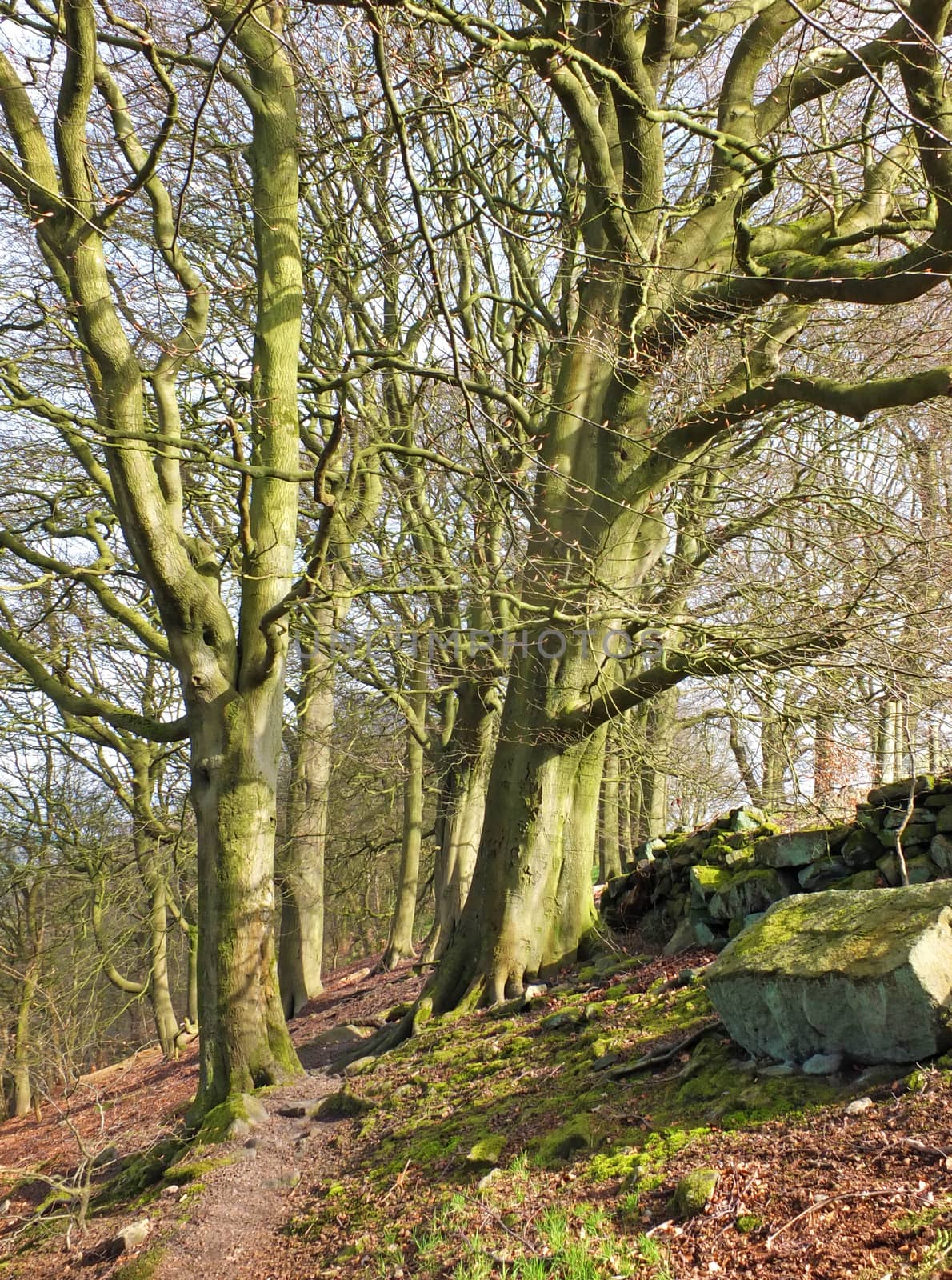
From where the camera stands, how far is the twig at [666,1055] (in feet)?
16.4

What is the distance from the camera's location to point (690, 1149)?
3896 millimetres

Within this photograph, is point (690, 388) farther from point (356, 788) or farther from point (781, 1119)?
point (356, 788)

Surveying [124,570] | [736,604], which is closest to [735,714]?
[736,604]

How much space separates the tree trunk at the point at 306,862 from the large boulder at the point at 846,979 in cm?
861

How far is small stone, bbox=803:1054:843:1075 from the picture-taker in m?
4.09

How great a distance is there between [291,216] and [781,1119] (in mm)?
7206

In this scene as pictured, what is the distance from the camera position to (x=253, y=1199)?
5.35 meters

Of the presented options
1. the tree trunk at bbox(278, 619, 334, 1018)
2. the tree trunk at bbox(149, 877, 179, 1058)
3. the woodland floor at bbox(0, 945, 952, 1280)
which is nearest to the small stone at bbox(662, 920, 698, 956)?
the woodland floor at bbox(0, 945, 952, 1280)

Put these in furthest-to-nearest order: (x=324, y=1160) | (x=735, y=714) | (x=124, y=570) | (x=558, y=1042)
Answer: (x=124, y=570), (x=735, y=714), (x=558, y=1042), (x=324, y=1160)

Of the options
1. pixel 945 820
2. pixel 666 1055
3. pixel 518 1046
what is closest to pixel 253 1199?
pixel 518 1046

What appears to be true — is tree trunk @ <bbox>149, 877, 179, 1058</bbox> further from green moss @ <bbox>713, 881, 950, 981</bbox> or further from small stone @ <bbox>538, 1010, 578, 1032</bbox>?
green moss @ <bbox>713, 881, 950, 981</bbox>

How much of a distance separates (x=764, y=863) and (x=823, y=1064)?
288 cm

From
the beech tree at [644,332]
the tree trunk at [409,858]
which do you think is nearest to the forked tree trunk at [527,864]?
the beech tree at [644,332]

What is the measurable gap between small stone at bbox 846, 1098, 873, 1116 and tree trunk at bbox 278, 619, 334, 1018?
9.42 meters
